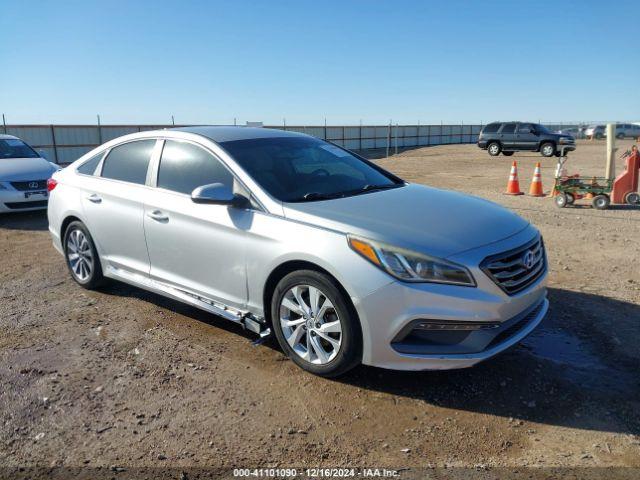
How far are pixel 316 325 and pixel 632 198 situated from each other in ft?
30.3

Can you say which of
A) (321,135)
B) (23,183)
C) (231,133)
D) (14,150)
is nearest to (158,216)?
(231,133)

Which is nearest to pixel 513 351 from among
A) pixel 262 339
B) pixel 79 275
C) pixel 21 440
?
pixel 262 339

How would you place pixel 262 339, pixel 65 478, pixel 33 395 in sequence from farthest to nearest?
1. pixel 262 339
2. pixel 33 395
3. pixel 65 478

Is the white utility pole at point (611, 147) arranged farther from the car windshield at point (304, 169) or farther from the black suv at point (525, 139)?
the black suv at point (525, 139)

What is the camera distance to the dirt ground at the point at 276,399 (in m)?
2.85

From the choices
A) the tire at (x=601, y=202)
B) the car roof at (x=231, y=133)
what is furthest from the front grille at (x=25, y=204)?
the tire at (x=601, y=202)

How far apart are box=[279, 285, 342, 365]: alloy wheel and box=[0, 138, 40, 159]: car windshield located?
9.25 metres

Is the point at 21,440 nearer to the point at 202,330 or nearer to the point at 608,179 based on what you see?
the point at 202,330

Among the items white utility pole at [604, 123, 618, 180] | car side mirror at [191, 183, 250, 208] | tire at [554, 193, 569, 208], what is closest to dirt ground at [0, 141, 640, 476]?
car side mirror at [191, 183, 250, 208]

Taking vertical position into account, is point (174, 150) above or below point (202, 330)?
above

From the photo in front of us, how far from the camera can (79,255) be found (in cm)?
548

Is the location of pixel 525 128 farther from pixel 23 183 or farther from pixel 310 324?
pixel 310 324

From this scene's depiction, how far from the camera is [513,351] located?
397 centimetres

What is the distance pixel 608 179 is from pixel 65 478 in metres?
10.8
